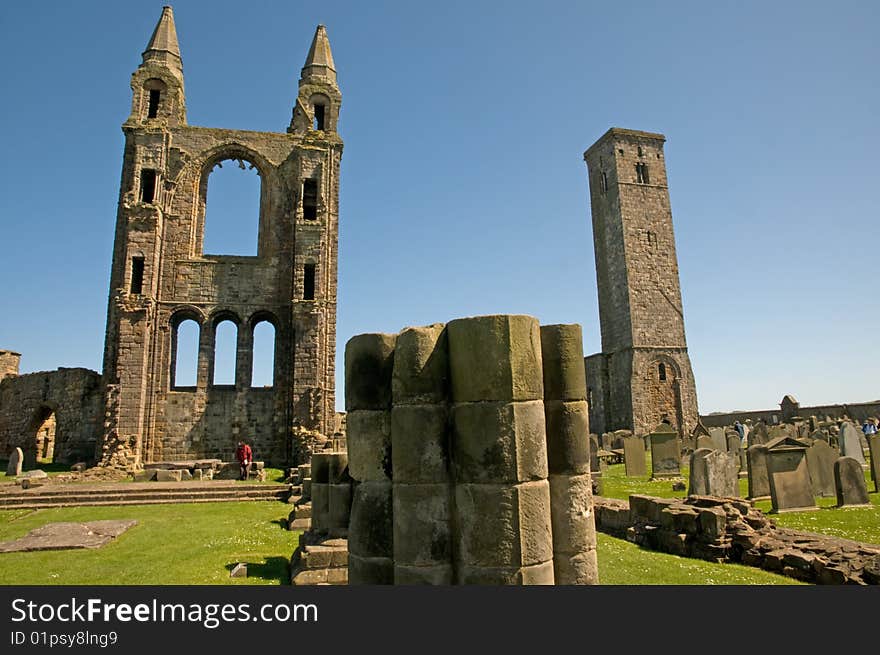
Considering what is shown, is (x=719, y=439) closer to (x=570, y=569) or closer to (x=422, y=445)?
(x=570, y=569)

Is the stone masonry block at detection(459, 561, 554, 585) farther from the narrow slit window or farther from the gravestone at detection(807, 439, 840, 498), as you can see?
the narrow slit window

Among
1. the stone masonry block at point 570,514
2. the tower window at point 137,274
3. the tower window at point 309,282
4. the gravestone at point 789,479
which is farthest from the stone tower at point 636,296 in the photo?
the stone masonry block at point 570,514

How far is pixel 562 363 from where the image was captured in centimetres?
418

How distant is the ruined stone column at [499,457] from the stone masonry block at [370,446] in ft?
Answer: 1.89

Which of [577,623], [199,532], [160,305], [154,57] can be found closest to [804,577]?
[577,623]

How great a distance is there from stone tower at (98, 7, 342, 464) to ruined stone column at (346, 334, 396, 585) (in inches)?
662

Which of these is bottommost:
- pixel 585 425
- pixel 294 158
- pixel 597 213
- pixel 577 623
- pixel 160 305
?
pixel 577 623

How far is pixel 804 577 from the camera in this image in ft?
20.6

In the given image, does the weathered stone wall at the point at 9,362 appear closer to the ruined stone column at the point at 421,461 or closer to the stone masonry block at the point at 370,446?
the stone masonry block at the point at 370,446

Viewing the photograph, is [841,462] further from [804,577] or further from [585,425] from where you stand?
[585,425]

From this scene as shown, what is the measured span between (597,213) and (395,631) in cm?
3550

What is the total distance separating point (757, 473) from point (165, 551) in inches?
420

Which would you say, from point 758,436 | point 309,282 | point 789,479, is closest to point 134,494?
point 309,282

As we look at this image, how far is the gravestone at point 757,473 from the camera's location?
36.4 feet
